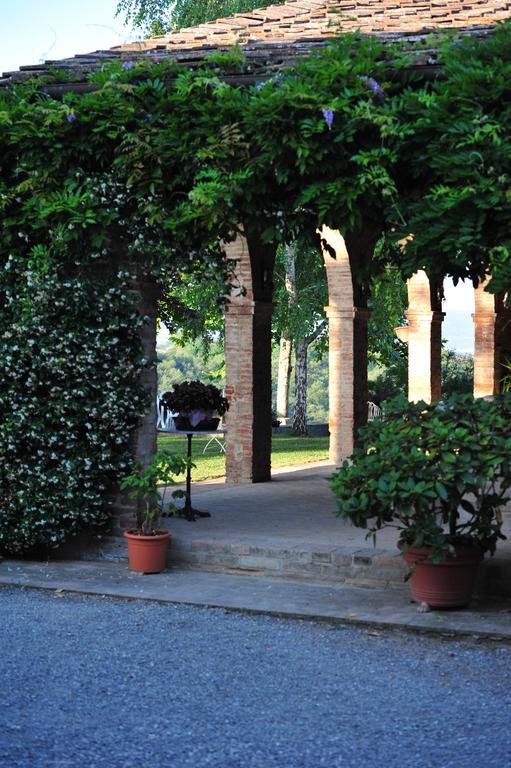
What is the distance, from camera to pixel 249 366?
41.0ft

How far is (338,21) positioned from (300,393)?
18.4m

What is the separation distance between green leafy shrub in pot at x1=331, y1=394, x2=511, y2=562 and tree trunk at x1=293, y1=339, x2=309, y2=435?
19325mm

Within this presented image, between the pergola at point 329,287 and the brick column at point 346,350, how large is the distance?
1cm

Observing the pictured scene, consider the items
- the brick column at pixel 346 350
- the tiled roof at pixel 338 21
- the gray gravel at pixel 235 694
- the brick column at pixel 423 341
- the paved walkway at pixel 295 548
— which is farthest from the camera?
the brick column at pixel 423 341

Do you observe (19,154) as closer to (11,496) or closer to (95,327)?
(95,327)

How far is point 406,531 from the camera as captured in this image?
6.61 m

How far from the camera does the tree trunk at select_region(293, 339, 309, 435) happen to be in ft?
85.9

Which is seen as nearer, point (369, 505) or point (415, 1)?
point (369, 505)

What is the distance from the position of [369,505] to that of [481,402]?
1009 mm

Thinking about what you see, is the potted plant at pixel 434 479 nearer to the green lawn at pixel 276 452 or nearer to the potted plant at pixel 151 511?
the potted plant at pixel 151 511

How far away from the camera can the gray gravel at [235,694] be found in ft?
14.2

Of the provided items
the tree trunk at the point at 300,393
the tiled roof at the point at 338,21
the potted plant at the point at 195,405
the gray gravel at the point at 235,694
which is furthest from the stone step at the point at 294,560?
the tree trunk at the point at 300,393

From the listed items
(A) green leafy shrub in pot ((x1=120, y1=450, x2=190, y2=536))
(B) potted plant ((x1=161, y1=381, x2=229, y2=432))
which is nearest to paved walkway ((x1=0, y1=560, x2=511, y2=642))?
(A) green leafy shrub in pot ((x1=120, y1=450, x2=190, y2=536))

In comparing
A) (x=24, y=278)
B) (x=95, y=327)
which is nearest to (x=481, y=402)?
(x=95, y=327)
